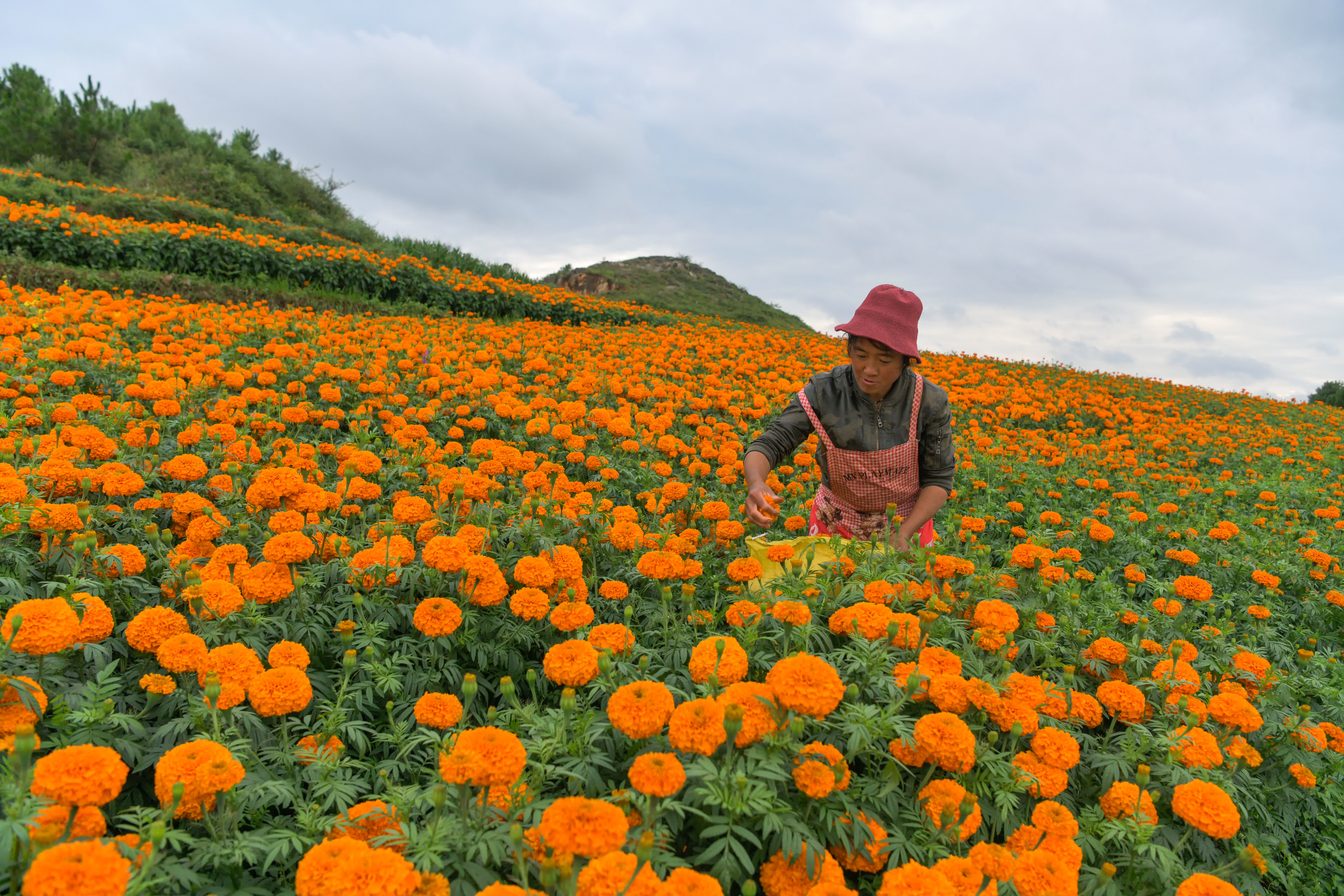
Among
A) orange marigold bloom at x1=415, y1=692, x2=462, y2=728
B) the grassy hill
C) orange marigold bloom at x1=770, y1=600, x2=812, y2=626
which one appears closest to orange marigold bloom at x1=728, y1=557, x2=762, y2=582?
orange marigold bloom at x1=770, y1=600, x2=812, y2=626

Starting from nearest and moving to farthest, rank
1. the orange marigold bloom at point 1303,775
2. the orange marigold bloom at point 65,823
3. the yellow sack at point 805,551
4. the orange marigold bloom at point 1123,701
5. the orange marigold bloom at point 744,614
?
the orange marigold bloom at point 65,823 < the orange marigold bloom at point 1123,701 < the orange marigold bloom at point 744,614 < the orange marigold bloom at point 1303,775 < the yellow sack at point 805,551

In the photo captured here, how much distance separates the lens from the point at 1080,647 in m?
2.40

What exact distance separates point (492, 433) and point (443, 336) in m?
3.09

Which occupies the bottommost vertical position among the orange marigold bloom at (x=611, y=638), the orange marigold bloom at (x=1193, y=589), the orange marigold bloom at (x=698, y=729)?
the orange marigold bloom at (x=611, y=638)

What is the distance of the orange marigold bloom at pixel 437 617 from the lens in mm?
1993

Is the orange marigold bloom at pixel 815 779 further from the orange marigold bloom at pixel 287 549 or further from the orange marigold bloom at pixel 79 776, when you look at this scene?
the orange marigold bloom at pixel 287 549

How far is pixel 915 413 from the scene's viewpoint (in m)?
3.35

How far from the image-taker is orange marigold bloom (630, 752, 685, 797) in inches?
48.0

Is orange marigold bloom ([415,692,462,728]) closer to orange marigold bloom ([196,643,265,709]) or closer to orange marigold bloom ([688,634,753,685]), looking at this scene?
orange marigold bloom ([196,643,265,709])

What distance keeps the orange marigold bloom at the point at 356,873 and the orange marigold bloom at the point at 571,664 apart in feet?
1.75

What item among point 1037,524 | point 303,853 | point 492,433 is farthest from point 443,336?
point 303,853

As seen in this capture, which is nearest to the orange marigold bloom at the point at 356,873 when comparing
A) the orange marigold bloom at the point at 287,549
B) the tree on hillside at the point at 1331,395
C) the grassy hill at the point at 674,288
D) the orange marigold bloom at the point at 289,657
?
the orange marigold bloom at the point at 289,657

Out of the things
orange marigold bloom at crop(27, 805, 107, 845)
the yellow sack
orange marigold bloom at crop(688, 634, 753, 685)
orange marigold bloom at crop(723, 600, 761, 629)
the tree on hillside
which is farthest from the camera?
the tree on hillside

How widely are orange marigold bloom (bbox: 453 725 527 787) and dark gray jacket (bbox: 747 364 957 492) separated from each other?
2.25 metres
